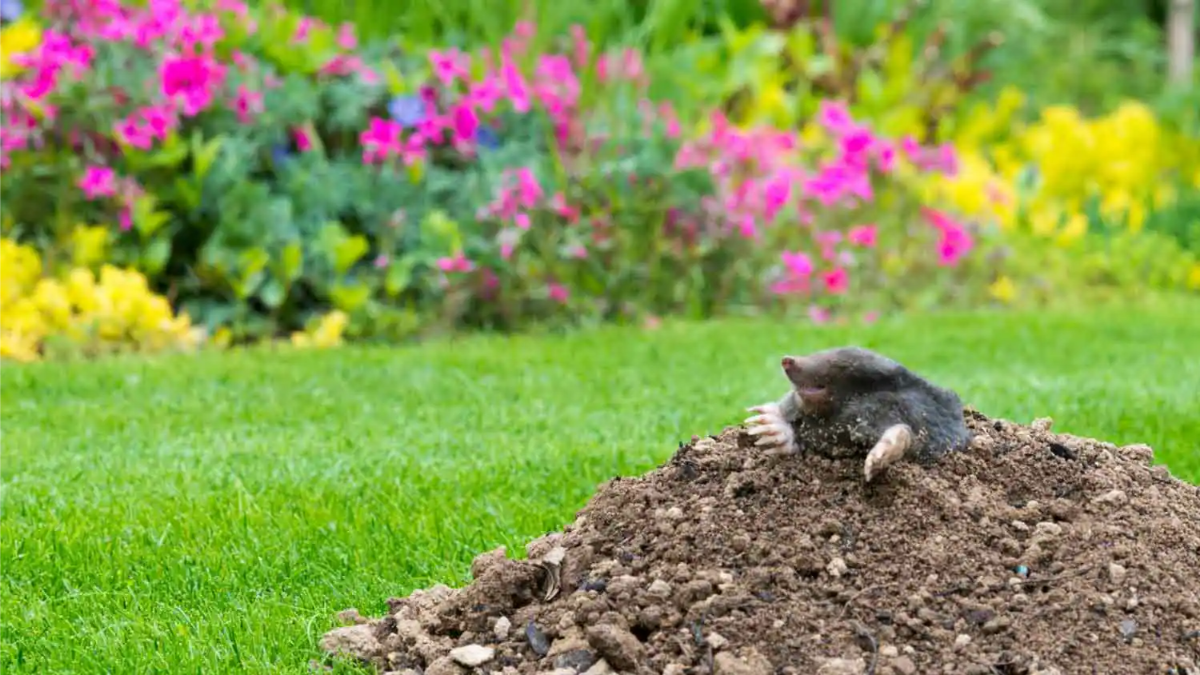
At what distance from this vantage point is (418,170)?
6.47m

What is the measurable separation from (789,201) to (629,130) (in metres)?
0.85

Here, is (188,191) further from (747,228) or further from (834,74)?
(834,74)

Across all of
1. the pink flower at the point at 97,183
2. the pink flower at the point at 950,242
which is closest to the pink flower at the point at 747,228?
the pink flower at the point at 950,242

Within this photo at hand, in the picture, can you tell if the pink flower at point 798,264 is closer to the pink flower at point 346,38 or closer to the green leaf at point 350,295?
the green leaf at point 350,295

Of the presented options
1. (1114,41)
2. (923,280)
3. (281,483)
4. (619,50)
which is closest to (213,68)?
(619,50)

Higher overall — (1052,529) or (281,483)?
(1052,529)

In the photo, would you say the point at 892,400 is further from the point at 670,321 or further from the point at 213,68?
the point at 213,68

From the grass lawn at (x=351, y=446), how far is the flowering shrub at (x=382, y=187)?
46 centimetres

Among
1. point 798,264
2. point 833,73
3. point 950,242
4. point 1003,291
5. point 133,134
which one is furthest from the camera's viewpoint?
point 833,73

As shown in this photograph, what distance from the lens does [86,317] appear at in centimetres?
574

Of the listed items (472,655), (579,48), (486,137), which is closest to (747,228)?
(486,137)

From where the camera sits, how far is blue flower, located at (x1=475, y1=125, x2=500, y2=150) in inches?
267

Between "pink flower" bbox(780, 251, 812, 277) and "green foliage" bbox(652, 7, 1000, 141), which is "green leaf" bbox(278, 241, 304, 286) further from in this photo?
"green foliage" bbox(652, 7, 1000, 141)

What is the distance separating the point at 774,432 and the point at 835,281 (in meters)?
4.24
